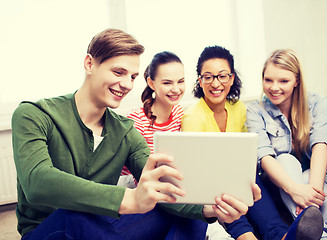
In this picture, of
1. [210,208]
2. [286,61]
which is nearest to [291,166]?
[286,61]

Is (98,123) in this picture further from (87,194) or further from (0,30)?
(0,30)

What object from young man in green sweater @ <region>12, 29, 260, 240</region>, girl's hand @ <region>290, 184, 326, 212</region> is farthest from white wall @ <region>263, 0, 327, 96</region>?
young man in green sweater @ <region>12, 29, 260, 240</region>

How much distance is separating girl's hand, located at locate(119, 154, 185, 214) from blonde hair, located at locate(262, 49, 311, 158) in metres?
1.08

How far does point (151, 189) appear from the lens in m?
0.72

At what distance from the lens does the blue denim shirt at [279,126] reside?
1562 millimetres

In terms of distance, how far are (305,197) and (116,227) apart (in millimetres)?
852

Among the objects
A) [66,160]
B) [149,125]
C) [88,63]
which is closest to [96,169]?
[66,160]

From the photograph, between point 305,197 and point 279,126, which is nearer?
point 305,197

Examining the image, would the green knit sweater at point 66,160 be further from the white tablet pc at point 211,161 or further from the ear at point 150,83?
the ear at point 150,83

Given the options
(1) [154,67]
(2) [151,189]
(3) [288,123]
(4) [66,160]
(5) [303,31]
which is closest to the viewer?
(2) [151,189]

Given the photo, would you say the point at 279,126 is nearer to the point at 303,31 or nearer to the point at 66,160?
the point at 66,160

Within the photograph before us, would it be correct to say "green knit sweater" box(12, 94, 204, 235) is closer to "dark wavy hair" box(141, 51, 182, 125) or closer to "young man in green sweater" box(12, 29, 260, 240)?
"young man in green sweater" box(12, 29, 260, 240)

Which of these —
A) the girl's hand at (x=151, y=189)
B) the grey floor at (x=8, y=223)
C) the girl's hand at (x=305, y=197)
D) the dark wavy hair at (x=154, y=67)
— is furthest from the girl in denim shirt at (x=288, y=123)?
the grey floor at (x=8, y=223)

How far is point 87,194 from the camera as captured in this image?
74cm
